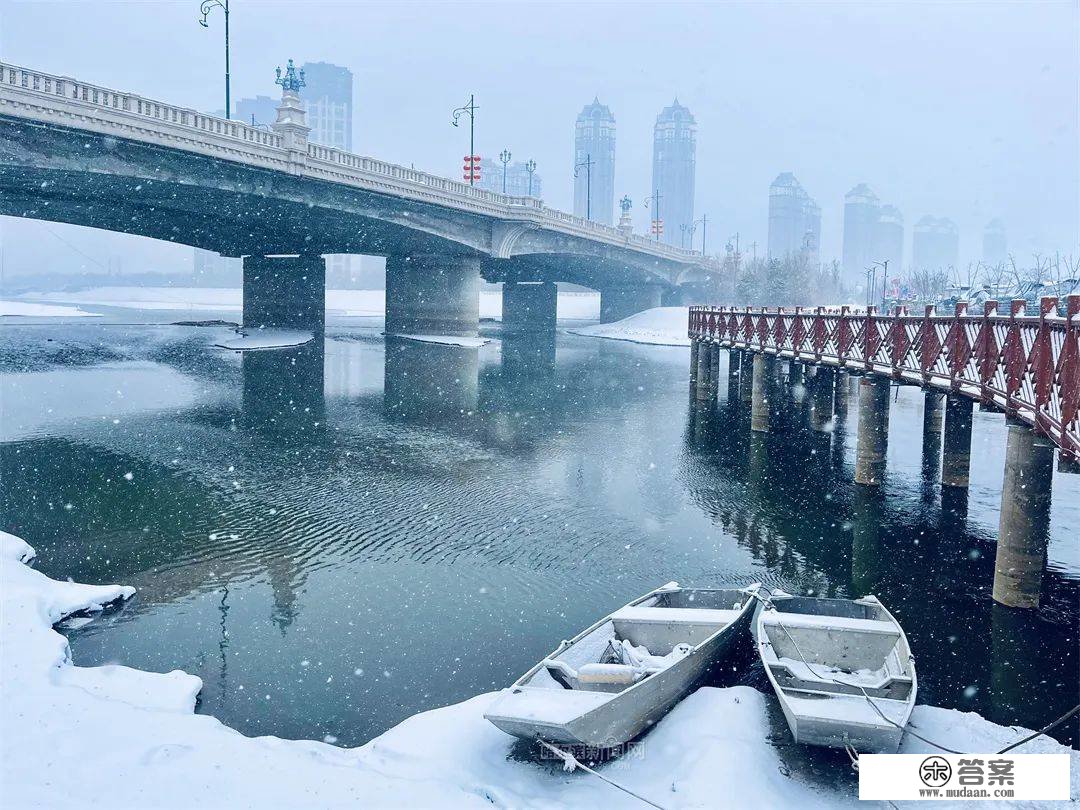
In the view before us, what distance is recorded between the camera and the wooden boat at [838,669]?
30.3 feet

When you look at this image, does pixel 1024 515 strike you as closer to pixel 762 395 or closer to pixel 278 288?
pixel 762 395

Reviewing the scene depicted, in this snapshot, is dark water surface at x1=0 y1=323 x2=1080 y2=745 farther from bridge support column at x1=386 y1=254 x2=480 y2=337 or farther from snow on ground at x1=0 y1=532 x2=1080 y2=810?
bridge support column at x1=386 y1=254 x2=480 y2=337

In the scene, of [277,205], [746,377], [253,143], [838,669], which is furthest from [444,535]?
[277,205]

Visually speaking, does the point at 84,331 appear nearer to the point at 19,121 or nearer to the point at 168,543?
the point at 19,121

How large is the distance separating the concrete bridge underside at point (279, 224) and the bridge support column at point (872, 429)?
29073 mm

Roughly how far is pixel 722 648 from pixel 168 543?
11.3 m

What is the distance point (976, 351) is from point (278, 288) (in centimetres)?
5885

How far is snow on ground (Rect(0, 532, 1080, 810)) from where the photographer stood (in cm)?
843

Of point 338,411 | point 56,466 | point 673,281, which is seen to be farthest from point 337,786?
point 673,281

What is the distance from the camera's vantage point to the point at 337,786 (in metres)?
8.70

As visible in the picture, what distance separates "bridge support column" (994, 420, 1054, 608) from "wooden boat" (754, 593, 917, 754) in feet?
10.0

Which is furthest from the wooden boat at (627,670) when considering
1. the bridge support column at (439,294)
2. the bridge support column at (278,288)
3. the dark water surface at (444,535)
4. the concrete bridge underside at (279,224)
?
the bridge support column at (278,288)

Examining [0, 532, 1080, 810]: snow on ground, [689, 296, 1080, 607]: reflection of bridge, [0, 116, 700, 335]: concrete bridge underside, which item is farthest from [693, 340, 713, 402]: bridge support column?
[0, 532, 1080, 810]: snow on ground

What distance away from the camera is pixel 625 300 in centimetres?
10794
